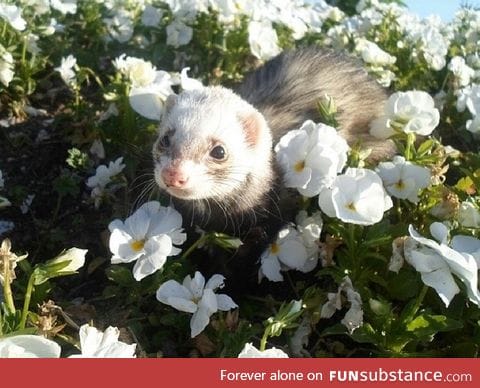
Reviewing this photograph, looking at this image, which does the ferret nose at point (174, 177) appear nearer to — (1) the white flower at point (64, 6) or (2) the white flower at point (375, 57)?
(2) the white flower at point (375, 57)

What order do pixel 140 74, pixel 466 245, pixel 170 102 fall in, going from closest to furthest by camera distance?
pixel 466 245
pixel 170 102
pixel 140 74

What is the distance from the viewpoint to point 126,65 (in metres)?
2.89

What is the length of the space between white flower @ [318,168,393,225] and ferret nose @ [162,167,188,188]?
1.32 feet

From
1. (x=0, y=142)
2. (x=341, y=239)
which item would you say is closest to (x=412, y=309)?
(x=341, y=239)

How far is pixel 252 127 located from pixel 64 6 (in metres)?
1.74

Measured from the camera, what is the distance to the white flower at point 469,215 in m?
2.01

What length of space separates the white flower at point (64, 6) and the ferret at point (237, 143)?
118cm

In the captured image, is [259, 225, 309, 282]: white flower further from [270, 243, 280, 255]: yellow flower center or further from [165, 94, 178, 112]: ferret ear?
[165, 94, 178, 112]: ferret ear

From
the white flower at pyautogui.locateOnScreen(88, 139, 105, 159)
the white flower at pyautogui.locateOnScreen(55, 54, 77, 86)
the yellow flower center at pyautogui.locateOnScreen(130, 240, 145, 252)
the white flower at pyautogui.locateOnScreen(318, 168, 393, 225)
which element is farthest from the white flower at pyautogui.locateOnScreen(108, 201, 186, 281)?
the white flower at pyautogui.locateOnScreen(55, 54, 77, 86)

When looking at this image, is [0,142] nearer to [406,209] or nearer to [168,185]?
[168,185]

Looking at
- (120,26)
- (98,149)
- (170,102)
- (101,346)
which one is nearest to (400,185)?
(170,102)

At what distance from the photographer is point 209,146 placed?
2254mm

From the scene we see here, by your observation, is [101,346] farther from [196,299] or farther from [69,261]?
[196,299]

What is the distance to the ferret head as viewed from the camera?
7.08ft
